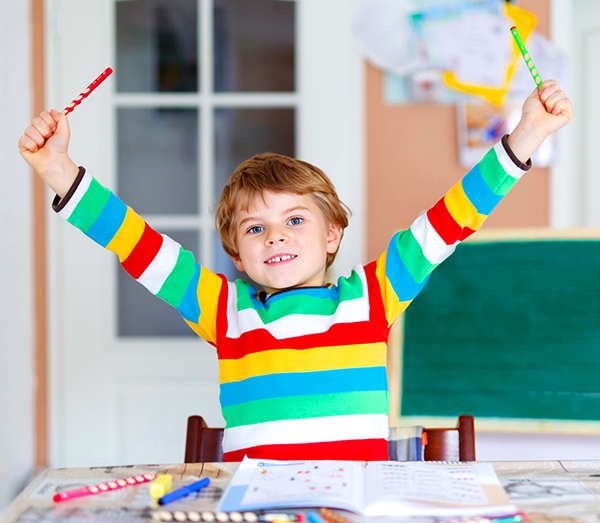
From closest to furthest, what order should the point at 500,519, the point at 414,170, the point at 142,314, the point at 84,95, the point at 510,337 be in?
the point at 500,519 → the point at 84,95 → the point at 510,337 → the point at 414,170 → the point at 142,314

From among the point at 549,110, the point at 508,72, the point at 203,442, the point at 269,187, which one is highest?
the point at 508,72

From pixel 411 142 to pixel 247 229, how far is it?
92 cm

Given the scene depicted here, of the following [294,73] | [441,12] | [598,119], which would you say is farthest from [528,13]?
[294,73]

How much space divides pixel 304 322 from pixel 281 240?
15 cm

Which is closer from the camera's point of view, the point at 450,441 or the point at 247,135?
the point at 450,441

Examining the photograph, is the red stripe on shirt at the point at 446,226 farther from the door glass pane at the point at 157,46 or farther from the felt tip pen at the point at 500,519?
the door glass pane at the point at 157,46

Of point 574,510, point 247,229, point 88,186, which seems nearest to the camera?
point 574,510

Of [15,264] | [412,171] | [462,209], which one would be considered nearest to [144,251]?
[462,209]

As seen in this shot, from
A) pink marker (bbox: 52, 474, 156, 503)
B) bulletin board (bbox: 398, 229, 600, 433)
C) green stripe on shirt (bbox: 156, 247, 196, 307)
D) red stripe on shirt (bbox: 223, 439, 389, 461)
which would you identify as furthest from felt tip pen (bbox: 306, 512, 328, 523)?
bulletin board (bbox: 398, 229, 600, 433)

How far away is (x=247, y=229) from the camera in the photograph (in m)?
1.00

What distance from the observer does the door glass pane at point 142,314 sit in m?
1.84

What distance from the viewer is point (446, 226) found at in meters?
0.93

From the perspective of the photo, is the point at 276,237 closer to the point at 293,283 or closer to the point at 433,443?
the point at 293,283

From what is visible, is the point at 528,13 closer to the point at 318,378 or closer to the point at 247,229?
the point at 247,229
